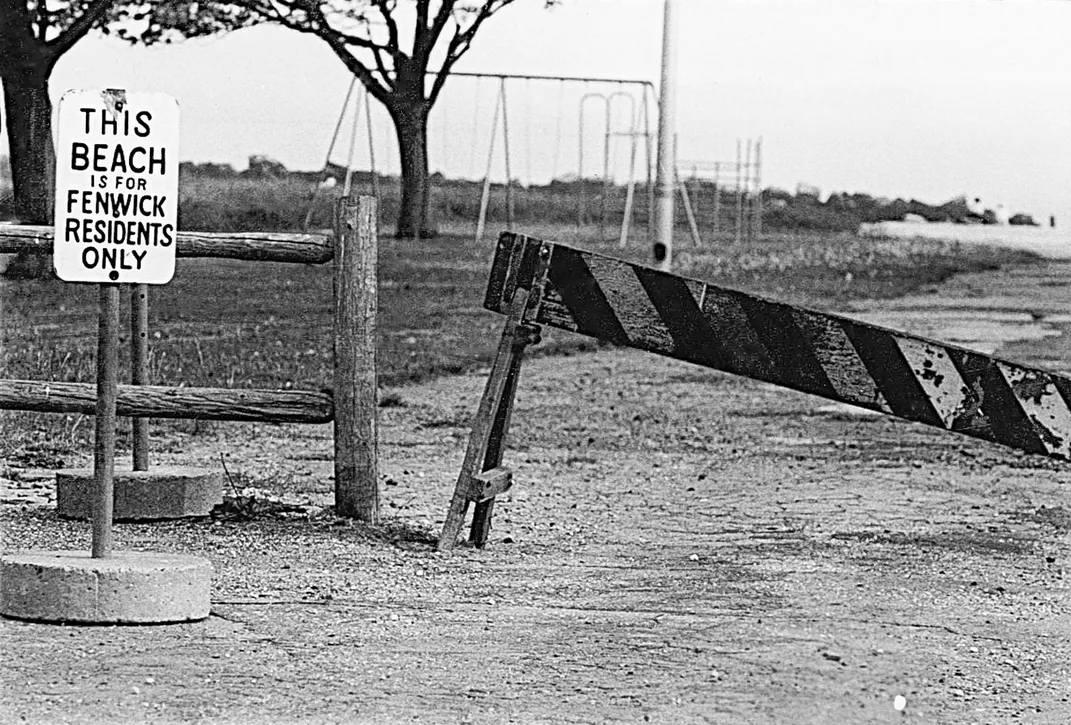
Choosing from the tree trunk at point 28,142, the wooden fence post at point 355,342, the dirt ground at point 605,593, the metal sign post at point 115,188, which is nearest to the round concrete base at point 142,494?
the dirt ground at point 605,593

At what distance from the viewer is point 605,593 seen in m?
6.39

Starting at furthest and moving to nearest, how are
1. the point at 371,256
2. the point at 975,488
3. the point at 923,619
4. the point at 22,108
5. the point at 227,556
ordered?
the point at 22,108 < the point at 975,488 < the point at 371,256 < the point at 227,556 < the point at 923,619

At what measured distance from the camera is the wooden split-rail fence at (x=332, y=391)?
24.2 ft

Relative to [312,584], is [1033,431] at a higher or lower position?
higher

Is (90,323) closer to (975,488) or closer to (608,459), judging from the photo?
(608,459)

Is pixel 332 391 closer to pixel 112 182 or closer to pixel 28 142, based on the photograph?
pixel 112 182

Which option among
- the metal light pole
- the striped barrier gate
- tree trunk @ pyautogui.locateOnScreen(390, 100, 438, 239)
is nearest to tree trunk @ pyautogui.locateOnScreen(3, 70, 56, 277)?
the metal light pole

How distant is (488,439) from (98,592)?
6.95ft

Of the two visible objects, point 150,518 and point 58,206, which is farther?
point 150,518

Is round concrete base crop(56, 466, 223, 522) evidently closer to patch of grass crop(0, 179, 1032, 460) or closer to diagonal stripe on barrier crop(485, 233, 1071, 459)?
patch of grass crop(0, 179, 1032, 460)

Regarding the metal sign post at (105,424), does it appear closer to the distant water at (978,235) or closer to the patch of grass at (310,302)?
the patch of grass at (310,302)

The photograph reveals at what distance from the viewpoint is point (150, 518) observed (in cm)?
755

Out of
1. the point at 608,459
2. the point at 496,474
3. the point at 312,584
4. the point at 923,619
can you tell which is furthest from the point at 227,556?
the point at 608,459

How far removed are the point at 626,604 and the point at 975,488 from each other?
3672 mm
